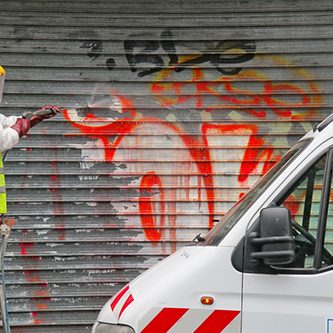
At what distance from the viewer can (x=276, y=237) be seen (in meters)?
3.80

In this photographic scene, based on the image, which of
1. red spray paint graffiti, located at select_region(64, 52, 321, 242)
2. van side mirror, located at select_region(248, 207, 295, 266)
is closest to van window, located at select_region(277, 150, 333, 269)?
van side mirror, located at select_region(248, 207, 295, 266)

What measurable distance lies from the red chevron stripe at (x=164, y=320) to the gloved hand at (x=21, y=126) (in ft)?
8.16

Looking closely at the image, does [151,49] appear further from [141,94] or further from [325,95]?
[325,95]

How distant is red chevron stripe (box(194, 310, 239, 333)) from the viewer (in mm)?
3934

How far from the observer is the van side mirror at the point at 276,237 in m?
3.80

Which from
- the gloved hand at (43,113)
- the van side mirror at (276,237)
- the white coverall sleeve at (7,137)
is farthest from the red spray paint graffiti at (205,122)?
the van side mirror at (276,237)

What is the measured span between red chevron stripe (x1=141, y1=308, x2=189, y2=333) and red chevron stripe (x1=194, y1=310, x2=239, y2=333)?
0.43 ft

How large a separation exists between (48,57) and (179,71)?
1.31 m

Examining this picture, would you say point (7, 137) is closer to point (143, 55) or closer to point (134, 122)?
point (134, 122)

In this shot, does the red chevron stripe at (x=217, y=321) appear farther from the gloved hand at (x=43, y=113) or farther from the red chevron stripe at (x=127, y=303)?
the gloved hand at (x=43, y=113)

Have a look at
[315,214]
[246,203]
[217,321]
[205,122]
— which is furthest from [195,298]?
[205,122]

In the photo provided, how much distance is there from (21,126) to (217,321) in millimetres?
2728

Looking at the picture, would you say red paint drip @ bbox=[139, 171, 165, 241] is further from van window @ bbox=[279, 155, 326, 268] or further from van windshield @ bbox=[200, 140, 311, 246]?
van window @ bbox=[279, 155, 326, 268]

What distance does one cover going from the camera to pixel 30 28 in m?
7.52
